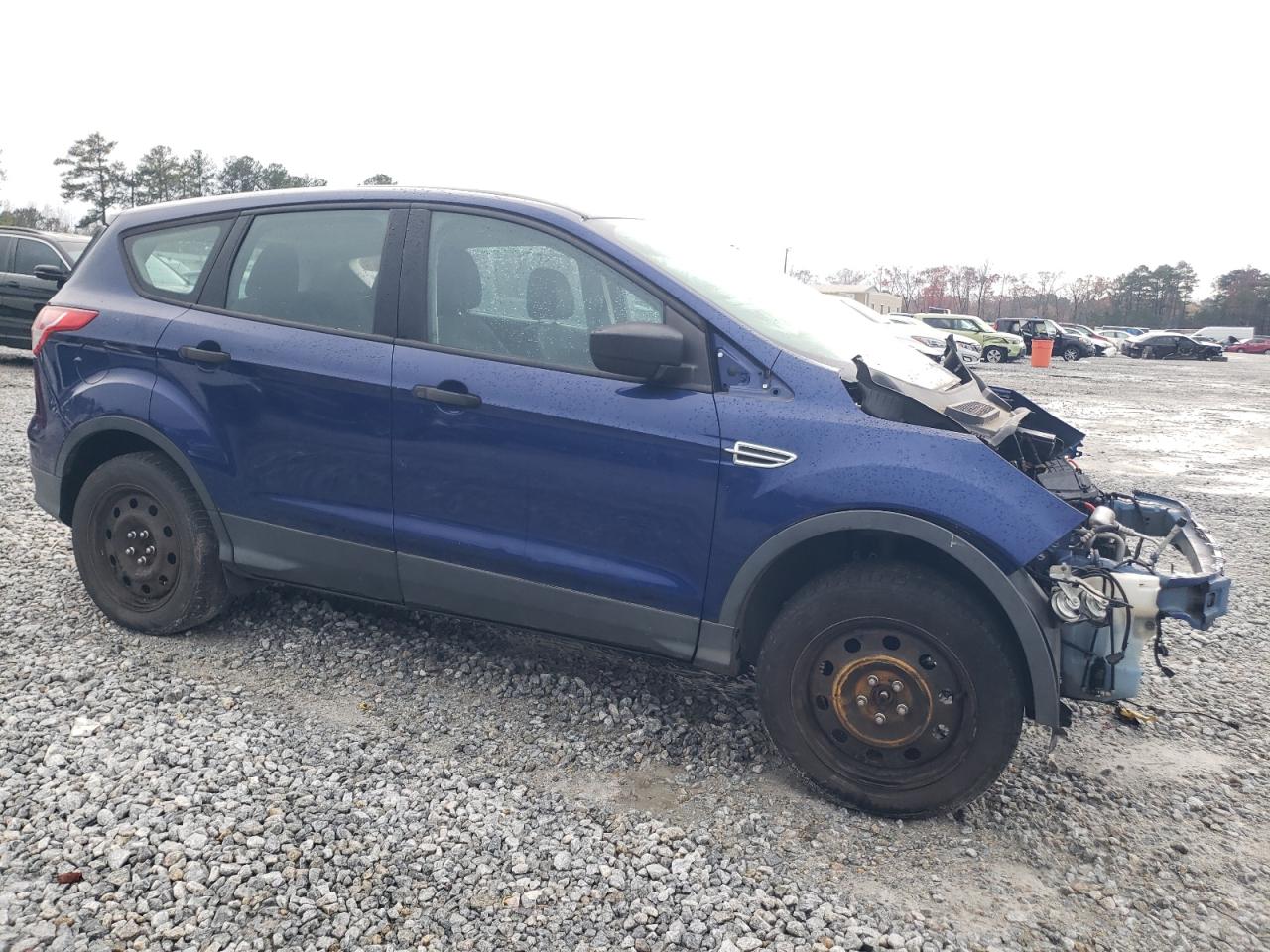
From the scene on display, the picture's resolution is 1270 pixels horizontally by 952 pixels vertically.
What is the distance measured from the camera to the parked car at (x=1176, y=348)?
143 feet

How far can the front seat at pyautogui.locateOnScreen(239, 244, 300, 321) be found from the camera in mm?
3746

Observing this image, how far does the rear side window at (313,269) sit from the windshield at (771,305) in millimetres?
910

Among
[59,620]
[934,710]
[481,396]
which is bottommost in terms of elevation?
[59,620]

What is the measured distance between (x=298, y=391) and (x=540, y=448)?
1.03 metres

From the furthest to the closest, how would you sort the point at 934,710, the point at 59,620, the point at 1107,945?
1. the point at 59,620
2. the point at 934,710
3. the point at 1107,945

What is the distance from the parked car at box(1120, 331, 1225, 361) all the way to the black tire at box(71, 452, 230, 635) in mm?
47236

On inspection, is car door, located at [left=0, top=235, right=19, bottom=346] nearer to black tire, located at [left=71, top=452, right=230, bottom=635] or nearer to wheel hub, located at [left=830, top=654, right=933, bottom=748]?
black tire, located at [left=71, top=452, right=230, bottom=635]

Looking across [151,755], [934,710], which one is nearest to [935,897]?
[934,710]

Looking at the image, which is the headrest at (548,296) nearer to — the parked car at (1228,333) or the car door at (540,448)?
the car door at (540,448)

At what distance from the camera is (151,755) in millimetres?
3117

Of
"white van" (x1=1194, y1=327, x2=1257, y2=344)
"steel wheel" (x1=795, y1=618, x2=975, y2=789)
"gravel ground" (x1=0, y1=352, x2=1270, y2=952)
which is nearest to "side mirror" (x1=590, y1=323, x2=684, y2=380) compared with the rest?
"steel wheel" (x1=795, y1=618, x2=975, y2=789)

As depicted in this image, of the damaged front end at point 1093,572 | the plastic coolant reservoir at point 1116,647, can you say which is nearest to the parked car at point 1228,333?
the damaged front end at point 1093,572

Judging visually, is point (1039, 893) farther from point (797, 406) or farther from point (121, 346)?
point (121, 346)

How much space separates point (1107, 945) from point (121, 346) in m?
4.00
